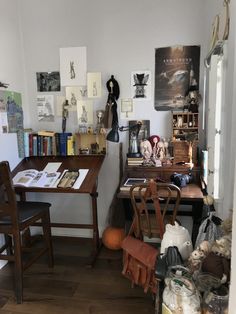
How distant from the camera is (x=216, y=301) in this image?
1.18 meters

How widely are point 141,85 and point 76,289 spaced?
201 centimetres

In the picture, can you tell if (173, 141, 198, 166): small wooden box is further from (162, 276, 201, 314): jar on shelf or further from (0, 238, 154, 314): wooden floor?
(162, 276, 201, 314): jar on shelf

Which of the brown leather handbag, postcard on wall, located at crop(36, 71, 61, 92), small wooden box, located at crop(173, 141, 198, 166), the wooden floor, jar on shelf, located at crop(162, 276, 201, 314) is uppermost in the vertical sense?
postcard on wall, located at crop(36, 71, 61, 92)

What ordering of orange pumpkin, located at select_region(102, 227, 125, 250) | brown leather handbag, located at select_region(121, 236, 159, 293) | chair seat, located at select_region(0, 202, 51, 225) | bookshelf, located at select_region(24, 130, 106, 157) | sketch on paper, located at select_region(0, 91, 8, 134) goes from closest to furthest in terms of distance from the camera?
brown leather handbag, located at select_region(121, 236, 159, 293)
chair seat, located at select_region(0, 202, 51, 225)
sketch on paper, located at select_region(0, 91, 8, 134)
orange pumpkin, located at select_region(102, 227, 125, 250)
bookshelf, located at select_region(24, 130, 106, 157)

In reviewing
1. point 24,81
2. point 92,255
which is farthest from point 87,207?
point 24,81

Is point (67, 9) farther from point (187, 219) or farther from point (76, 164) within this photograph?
point (187, 219)

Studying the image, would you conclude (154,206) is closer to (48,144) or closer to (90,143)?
(90,143)

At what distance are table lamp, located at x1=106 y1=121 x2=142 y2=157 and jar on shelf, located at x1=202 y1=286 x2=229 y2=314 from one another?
167cm

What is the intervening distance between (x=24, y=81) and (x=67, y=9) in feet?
2.91

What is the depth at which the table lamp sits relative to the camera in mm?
2750

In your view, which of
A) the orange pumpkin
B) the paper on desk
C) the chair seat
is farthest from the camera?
the orange pumpkin

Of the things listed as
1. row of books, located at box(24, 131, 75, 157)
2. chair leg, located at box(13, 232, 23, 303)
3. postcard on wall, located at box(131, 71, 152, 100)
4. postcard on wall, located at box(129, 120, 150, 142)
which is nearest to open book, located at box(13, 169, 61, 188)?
row of books, located at box(24, 131, 75, 157)

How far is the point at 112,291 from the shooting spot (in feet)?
7.11

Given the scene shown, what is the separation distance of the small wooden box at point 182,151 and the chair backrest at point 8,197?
1550 mm
